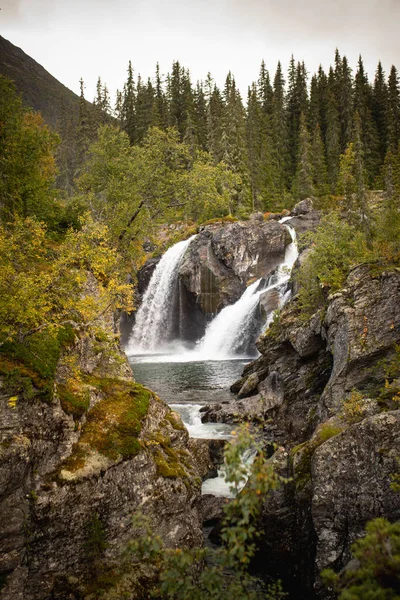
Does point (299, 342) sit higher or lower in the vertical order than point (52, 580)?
higher

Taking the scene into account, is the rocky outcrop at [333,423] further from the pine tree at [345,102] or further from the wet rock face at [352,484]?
the pine tree at [345,102]

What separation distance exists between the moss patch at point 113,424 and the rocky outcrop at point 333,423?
4.14 meters

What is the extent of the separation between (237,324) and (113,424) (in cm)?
3021

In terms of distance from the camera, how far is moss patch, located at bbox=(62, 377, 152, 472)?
365 inches

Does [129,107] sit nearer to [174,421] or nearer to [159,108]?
[159,108]

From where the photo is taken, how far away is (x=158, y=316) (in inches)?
1848

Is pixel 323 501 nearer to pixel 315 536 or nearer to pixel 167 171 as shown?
pixel 315 536

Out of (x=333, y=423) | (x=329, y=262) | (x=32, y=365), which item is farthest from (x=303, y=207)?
(x=32, y=365)

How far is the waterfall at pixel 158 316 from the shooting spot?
46.5 m

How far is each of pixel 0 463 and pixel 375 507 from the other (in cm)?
773

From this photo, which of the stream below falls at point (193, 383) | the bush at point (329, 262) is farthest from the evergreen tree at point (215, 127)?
the bush at point (329, 262)

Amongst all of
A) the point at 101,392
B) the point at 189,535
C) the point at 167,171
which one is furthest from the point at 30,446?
the point at 167,171

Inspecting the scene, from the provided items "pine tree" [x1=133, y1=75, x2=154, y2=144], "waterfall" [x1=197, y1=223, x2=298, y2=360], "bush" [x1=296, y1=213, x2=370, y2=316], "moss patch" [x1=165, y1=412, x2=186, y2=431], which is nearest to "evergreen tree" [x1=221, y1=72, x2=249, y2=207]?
"pine tree" [x1=133, y1=75, x2=154, y2=144]

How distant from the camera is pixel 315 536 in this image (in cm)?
909
